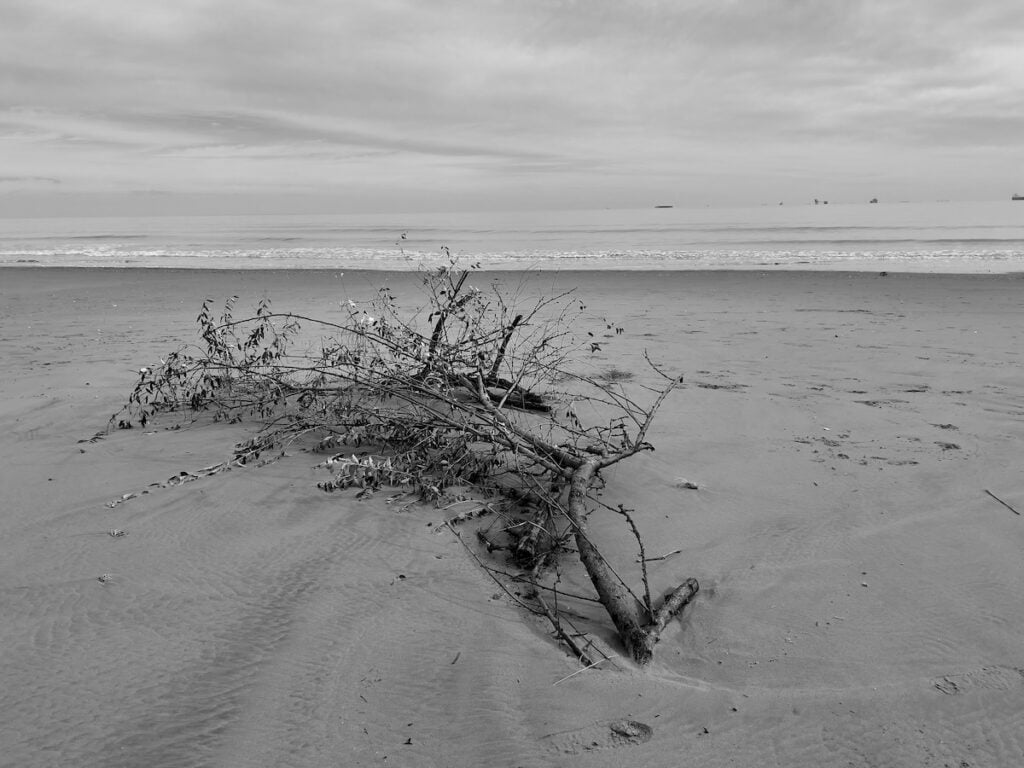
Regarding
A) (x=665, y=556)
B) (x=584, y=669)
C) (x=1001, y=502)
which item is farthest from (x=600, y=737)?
(x=1001, y=502)

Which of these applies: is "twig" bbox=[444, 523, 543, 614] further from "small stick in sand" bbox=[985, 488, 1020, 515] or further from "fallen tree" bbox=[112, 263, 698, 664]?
"small stick in sand" bbox=[985, 488, 1020, 515]

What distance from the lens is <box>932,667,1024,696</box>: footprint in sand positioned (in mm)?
2297

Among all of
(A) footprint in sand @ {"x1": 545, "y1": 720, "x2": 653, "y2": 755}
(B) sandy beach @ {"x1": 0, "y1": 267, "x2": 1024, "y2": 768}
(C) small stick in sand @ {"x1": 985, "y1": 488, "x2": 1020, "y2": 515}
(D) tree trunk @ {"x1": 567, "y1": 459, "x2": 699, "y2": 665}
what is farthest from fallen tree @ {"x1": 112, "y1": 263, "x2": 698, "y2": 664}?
(C) small stick in sand @ {"x1": 985, "y1": 488, "x2": 1020, "y2": 515}

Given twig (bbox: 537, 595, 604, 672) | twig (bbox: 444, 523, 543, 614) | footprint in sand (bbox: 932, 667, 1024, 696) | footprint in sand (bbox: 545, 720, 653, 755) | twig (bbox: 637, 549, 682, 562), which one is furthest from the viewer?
twig (bbox: 637, 549, 682, 562)

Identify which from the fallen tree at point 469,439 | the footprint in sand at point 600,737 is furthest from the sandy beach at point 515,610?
the fallen tree at point 469,439

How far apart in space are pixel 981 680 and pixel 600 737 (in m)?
1.23

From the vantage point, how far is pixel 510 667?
7.79ft

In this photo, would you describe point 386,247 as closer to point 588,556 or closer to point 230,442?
point 230,442

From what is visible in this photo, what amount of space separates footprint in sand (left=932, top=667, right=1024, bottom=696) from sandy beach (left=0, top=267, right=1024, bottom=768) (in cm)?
1

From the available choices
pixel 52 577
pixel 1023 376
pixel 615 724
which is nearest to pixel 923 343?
pixel 1023 376

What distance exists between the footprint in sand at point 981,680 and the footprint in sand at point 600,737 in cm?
96

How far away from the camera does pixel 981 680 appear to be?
91.9 inches

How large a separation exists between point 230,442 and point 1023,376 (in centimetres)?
606

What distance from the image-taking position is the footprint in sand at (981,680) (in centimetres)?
230
